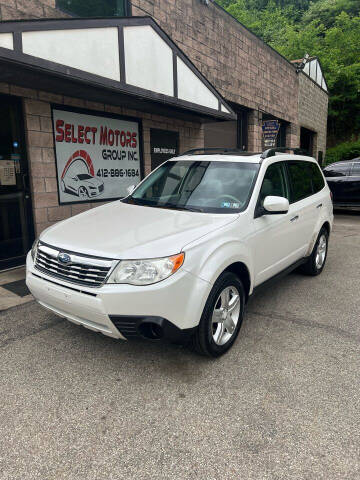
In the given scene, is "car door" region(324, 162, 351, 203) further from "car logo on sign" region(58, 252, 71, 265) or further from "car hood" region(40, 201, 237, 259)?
"car logo on sign" region(58, 252, 71, 265)

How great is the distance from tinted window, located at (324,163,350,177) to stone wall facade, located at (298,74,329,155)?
6.94m

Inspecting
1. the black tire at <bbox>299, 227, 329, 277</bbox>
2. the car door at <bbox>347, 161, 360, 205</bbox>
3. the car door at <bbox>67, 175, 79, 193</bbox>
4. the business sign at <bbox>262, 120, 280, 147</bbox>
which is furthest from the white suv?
the car door at <bbox>347, 161, 360, 205</bbox>

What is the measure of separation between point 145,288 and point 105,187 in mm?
5352

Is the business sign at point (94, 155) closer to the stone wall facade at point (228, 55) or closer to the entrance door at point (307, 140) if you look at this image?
the stone wall facade at point (228, 55)

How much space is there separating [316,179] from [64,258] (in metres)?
4.01

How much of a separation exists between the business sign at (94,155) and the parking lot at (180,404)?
3.55 metres

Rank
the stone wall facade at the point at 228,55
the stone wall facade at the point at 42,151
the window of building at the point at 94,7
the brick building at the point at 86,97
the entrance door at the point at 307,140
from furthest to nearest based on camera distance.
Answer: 1. the entrance door at the point at 307,140
2. the stone wall facade at the point at 228,55
3. the window of building at the point at 94,7
4. the stone wall facade at the point at 42,151
5. the brick building at the point at 86,97

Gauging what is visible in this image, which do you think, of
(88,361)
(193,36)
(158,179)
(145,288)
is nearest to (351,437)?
(145,288)

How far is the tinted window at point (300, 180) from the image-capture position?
4.52m

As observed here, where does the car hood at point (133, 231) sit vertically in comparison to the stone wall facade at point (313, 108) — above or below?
below

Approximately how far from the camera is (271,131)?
8.91 metres

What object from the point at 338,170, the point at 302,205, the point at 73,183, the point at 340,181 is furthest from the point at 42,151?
the point at 338,170

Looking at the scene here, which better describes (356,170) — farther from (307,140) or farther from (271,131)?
(307,140)

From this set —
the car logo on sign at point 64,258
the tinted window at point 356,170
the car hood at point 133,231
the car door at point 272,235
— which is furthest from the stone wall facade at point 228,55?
the car door at point 272,235
